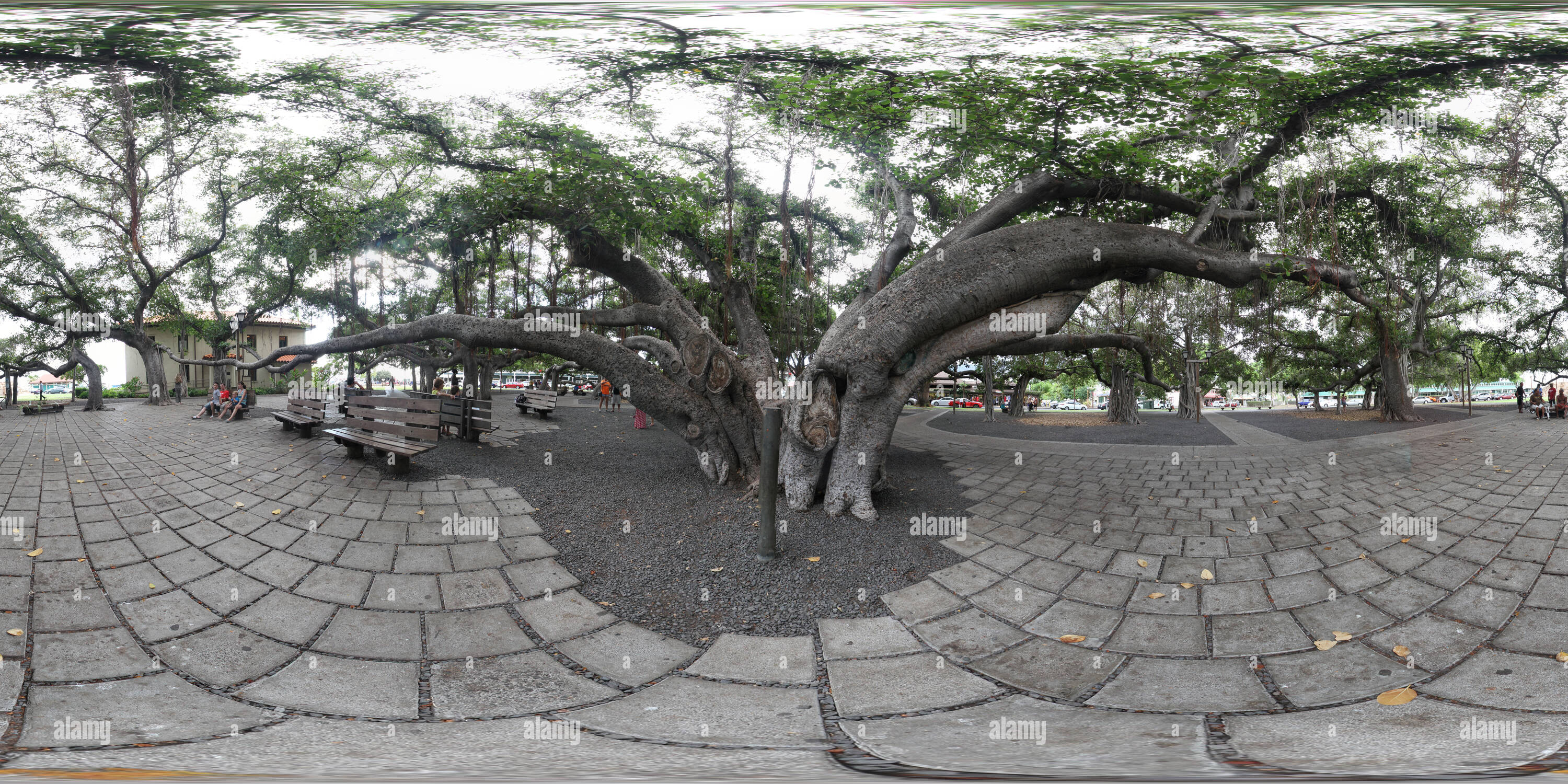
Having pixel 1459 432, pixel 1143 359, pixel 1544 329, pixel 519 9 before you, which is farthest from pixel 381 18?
pixel 1544 329

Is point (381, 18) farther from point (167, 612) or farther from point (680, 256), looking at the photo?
point (680, 256)

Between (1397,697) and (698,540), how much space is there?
111 inches

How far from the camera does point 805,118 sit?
7.82 feet

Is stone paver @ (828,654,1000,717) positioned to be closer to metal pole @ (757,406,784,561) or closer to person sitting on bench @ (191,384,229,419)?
metal pole @ (757,406,784,561)

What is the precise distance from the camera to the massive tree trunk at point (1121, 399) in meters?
3.12

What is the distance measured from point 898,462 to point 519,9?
300cm

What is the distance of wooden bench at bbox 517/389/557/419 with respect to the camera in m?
3.67

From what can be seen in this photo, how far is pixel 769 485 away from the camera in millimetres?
2932

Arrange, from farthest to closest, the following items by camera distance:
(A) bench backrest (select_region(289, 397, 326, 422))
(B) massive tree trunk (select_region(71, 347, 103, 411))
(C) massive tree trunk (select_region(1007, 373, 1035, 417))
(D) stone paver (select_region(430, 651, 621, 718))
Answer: (C) massive tree trunk (select_region(1007, 373, 1035, 417))
(A) bench backrest (select_region(289, 397, 326, 422))
(B) massive tree trunk (select_region(71, 347, 103, 411))
(D) stone paver (select_region(430, 651, 621, 718))

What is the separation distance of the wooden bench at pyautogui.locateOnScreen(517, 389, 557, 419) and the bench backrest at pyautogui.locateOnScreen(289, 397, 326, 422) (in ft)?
3.47
